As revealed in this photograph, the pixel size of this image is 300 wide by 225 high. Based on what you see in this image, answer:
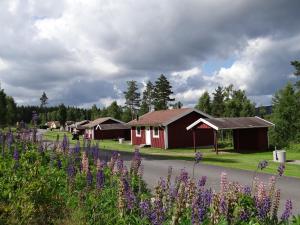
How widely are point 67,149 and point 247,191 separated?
6.81 metres

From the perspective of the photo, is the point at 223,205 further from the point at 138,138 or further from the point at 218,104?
the point at 218,104

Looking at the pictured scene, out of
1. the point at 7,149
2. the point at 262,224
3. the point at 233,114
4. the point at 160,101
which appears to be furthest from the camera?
the point at 160,101

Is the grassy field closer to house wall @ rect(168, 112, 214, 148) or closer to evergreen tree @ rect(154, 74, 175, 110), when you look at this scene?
house wall @ rect(168, 112, 214, 148)

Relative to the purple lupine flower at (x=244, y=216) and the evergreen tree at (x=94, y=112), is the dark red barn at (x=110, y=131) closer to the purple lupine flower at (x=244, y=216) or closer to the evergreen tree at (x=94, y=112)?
the evergreen tree at (x=94, y=112)

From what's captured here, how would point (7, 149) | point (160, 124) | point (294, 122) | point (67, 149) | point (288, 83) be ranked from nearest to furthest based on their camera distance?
point (67, 149)
point (7, 149)
point (160, 124)
point (294, 122)
point (288, 83)

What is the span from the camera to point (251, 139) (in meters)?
36.5

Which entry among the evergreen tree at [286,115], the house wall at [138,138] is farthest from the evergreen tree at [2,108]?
the evergreen tree at [286,115]

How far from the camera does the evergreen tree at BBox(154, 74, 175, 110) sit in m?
87.8

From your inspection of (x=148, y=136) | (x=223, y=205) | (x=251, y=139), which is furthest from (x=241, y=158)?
(x=223, y=205)

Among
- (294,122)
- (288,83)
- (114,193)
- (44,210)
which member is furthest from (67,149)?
(288,83)

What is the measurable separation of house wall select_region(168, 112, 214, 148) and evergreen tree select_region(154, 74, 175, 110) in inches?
1760

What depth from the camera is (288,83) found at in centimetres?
4906

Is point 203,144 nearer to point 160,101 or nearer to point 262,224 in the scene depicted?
point 262,224

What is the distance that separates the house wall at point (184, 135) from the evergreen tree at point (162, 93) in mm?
44693
